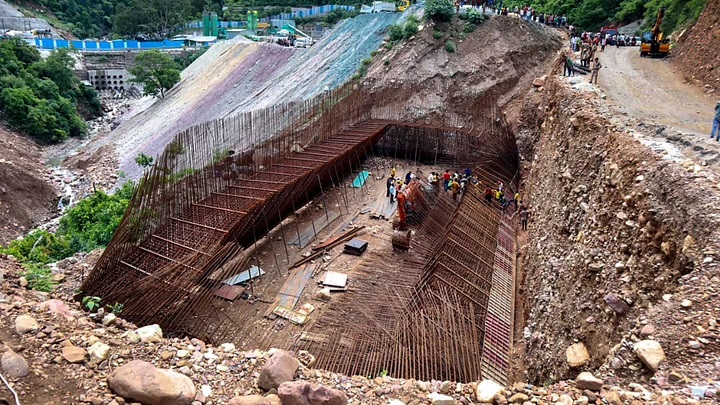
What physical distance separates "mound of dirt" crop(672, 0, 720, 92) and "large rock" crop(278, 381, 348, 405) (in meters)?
14.3

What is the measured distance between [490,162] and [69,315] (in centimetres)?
1519

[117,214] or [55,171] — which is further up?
[117,214]

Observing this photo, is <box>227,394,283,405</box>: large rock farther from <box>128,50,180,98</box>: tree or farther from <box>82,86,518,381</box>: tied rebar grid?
<box>128,50,180,98</box>: tree

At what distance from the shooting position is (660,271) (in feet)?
19.2

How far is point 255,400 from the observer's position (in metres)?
4.16

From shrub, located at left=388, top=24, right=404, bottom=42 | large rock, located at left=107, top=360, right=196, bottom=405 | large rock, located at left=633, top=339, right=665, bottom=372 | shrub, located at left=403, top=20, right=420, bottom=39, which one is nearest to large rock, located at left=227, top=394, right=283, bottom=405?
large rock, located at left=107, top=360, right=196, bottom=405

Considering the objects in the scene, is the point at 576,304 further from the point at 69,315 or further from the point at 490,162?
the point at 490,162

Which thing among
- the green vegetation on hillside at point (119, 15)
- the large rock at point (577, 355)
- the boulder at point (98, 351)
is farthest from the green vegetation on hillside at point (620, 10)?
the green vegetation on hillside at point (119, 15)

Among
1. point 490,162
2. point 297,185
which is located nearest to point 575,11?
point 490,162

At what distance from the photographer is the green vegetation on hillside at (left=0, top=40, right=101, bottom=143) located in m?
27.3

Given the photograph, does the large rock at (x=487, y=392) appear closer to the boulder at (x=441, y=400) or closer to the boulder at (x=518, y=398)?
the boulder at (x=518, y=398)

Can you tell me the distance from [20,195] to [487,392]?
21986 millimetres

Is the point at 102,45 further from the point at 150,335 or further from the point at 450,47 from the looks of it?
the point at 150,335

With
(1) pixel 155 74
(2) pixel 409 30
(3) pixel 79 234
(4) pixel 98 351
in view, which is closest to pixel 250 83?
(1) pixel 155 74
